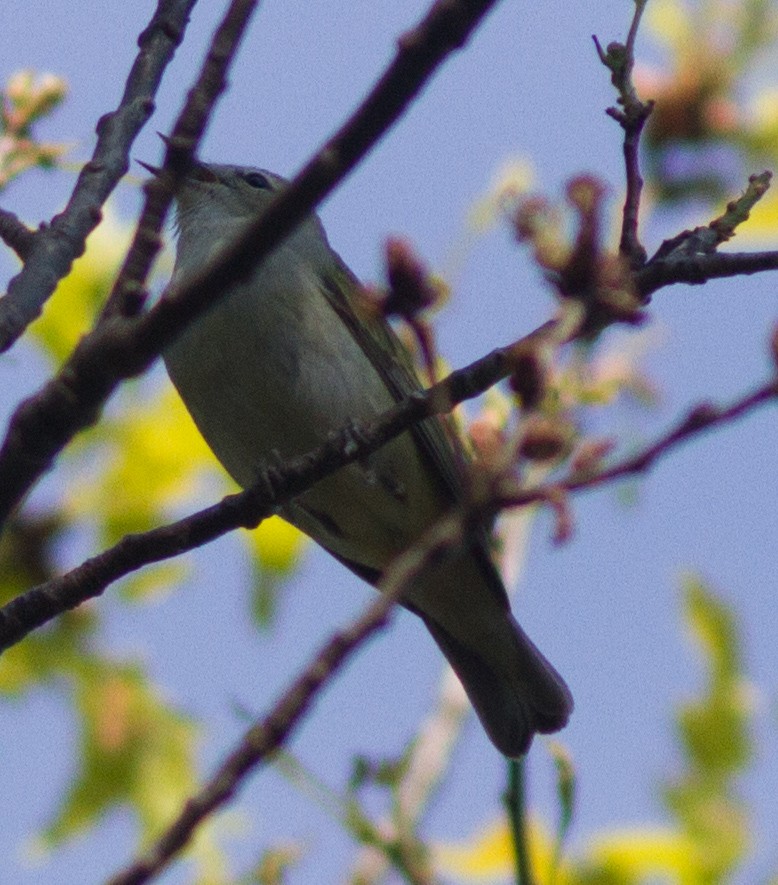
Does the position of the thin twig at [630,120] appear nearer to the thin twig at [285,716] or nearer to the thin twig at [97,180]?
the thin twig at [97,180]

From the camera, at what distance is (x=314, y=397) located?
16.7 ft

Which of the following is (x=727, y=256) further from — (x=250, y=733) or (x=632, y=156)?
(x=250, y=733)

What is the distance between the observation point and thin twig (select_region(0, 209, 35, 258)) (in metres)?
3.30

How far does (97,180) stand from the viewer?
3.33 m

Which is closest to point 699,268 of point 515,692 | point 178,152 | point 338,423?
point 178,152

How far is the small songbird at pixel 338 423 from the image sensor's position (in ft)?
16.8

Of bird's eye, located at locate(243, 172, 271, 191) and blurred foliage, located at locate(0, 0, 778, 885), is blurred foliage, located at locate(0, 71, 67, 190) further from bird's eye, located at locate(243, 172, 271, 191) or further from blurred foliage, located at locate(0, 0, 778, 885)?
bird's eye, located at locate(243, 172, 271, 191)

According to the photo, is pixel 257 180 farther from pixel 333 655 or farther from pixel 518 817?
pixel 333 655

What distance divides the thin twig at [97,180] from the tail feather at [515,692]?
2828 mm

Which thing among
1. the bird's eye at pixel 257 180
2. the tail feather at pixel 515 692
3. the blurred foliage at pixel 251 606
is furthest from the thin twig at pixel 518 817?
the bird's eye at pixel 257 180

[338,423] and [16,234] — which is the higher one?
[338,423]

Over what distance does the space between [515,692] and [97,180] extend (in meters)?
3.10

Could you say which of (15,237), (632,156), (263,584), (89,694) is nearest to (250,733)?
(632,156)

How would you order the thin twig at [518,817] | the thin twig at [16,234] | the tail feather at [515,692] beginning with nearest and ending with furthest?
the thin twig at [518,817], the thin twig at [16,234], the tail feather at [515,692]
